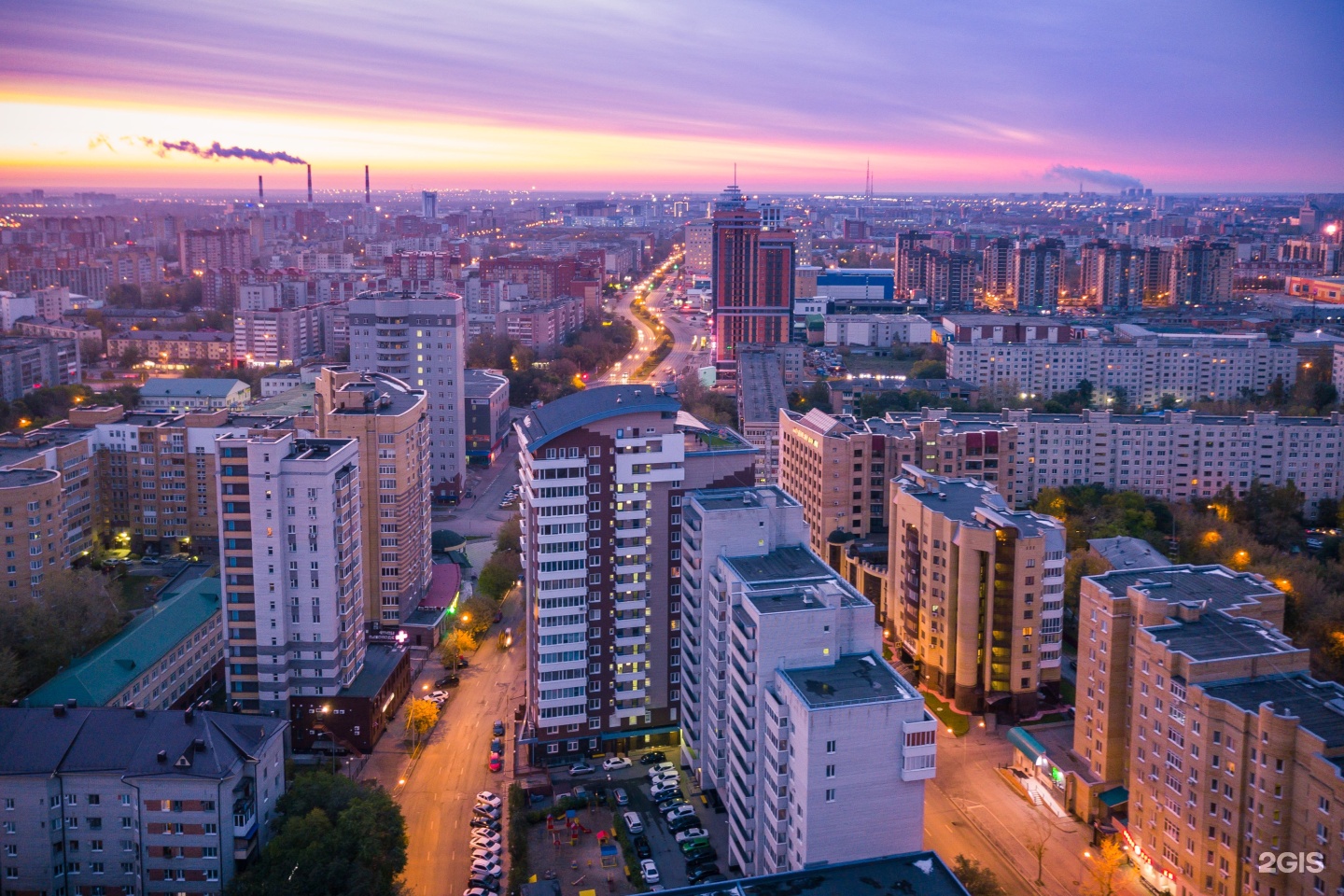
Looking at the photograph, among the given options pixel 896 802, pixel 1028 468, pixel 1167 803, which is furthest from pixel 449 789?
pixel 1028 468

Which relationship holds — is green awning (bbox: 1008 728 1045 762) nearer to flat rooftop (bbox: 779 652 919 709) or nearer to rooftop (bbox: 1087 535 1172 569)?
flat rooftop (bbox: 779 652 919 709)

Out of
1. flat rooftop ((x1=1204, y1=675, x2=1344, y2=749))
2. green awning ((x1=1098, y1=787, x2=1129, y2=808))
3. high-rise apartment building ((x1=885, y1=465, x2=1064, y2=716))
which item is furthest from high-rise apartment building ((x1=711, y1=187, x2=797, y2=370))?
flat rooftop ((x1=1204, y1=675, x2=1344, y2=749))

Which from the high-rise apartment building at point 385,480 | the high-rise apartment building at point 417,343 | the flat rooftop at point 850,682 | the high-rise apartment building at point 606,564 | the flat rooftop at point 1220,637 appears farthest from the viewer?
the high-rise apartment building at point 417,343

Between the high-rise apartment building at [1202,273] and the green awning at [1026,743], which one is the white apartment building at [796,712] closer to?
the green awning at [1026,743]

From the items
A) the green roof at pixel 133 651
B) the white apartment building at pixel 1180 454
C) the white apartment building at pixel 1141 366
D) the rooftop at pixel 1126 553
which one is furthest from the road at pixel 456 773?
the white apartment building at pixel 1141 366

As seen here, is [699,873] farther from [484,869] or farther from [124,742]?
[124,742]
